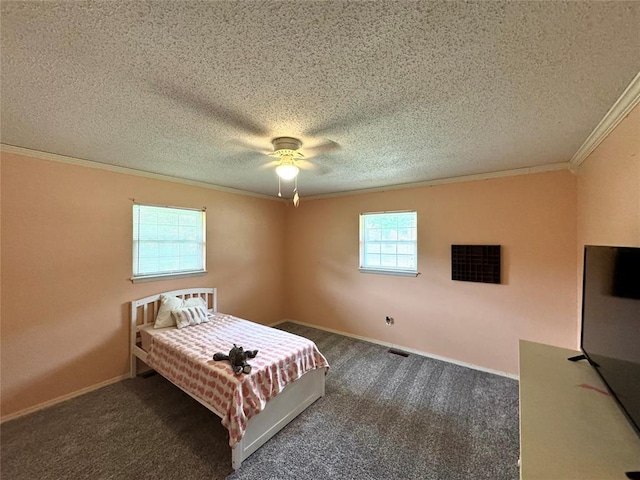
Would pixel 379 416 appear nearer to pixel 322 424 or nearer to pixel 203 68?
pixel 322 424

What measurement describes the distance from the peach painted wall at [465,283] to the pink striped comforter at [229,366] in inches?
67.2

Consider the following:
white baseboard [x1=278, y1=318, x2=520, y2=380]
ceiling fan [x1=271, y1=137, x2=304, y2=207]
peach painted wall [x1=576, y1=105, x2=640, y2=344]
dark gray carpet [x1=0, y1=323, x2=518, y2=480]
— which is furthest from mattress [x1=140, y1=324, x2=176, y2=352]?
peach painted wall [x1=576, y1=105, x2=640, y2=344]

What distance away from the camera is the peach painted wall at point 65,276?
226cm

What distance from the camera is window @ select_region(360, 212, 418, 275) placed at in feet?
12.1

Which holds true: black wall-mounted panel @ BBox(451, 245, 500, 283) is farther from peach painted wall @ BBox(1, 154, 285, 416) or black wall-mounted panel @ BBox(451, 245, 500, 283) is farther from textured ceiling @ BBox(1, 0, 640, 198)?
peach painted wall @ BBox(1, 154, 285, 416)

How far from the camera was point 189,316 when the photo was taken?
3062 millimetres

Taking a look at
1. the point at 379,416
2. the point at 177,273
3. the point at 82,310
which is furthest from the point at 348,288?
the point at 82,310

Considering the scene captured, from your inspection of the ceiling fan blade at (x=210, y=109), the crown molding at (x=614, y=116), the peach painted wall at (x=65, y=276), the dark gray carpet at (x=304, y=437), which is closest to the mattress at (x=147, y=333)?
the peach painted wall at (x=65, y=276)

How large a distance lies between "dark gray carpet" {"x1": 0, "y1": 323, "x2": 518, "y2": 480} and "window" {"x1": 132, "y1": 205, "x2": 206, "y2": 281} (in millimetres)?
1326

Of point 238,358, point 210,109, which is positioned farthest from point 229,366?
point 210,109

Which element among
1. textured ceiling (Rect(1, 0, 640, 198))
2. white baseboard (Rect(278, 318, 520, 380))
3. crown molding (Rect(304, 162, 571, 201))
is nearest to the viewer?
textured ceiling (Rect(1, 0, 640, 198))

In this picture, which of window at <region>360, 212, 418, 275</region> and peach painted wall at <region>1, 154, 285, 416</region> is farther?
window at <region>360, 212, 418, 275</region>

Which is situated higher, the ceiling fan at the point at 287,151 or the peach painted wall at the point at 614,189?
the ceiling fan at the point at 287,151

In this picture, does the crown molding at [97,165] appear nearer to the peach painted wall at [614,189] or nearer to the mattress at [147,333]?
the mattress at [147,333]
